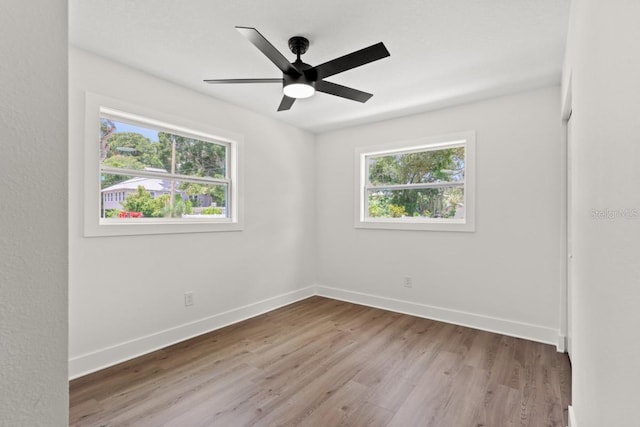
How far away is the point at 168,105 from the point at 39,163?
2.63 meters

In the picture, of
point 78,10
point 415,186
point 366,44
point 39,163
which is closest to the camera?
point 39,163

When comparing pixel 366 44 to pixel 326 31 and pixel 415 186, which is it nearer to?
pixel 326 31

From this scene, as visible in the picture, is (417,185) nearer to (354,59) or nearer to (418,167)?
(418,167)

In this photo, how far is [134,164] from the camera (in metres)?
2.78

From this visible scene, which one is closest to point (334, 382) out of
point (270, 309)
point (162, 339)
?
point (162, 339)

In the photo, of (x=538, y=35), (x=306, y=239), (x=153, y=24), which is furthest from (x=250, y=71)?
(x=306, y=239)

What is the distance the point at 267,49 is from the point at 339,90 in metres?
0.70

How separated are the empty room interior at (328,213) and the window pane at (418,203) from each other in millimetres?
26

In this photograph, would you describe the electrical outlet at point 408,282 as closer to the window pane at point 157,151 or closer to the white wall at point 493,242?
the white wall at point 493,242

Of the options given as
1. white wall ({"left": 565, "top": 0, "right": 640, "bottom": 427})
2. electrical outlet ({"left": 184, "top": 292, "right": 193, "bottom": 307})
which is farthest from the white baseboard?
white wall ({"left": 565, "top": 0, "right": 640, "bottom": 427})

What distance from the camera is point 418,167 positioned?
3893mm

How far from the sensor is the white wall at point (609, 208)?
76 centimetres

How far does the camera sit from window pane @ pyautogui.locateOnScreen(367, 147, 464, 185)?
3619mm

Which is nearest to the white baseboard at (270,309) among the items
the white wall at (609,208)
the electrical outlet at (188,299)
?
the electrical outlet at (188,299)
